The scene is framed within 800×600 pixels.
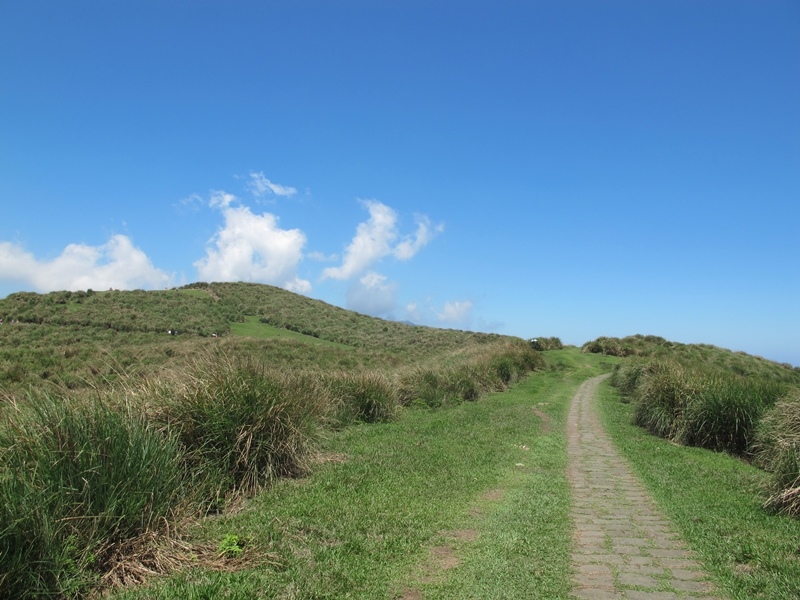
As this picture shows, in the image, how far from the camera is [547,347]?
4438cm

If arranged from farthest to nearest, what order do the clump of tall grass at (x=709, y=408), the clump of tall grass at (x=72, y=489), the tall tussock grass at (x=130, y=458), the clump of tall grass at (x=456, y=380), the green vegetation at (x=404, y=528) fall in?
the clump of tall grass at (x=456, y=380)
the clump of tall grass at (x=709, y=408)
the green vegetation at (x=404, y=528)
the tall tussock grass at (x=130, y=458)
the clump of tall grass at (x=72, y=489)

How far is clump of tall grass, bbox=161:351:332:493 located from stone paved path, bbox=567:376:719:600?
13.6ft

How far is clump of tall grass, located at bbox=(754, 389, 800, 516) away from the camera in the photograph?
270 inches

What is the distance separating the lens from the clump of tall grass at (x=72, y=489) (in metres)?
4.09

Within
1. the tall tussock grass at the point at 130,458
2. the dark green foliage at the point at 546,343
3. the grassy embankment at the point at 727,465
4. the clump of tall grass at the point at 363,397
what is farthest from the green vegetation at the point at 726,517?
the dark green foliage at the point at 546,343

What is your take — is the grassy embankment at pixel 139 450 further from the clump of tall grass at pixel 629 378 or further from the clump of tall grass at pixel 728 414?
the clump of tall grass at pixel 629 378

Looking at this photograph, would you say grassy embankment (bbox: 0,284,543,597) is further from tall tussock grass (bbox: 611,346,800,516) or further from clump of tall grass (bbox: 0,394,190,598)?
tall tussock grass (bbox: 611,346,800,516)

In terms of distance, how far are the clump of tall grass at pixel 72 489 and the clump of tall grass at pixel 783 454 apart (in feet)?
24.0

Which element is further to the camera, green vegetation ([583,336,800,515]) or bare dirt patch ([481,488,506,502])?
bare dirt patch ([481,488,506,502])

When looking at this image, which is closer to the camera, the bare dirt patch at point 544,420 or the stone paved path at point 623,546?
the stone paved path at point 623,546

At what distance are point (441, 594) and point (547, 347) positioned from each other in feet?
136

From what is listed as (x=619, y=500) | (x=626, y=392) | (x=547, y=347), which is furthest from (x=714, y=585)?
(x=547, y=347)

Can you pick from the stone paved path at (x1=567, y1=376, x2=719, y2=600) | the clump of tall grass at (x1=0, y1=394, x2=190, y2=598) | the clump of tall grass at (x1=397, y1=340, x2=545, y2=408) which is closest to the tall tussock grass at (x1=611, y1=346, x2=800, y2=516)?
the stone paved path at (x1=567, y1=376, x2=719, y2=600)

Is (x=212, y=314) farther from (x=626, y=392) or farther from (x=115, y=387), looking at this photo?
(x=115, y=387)
